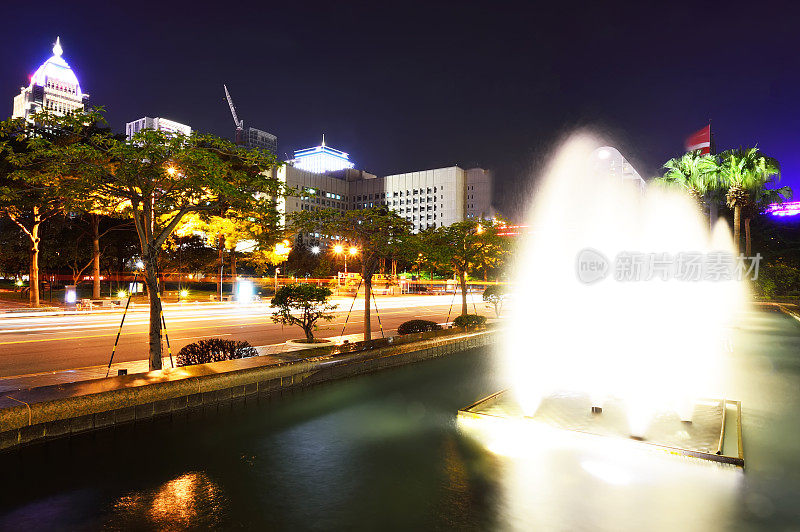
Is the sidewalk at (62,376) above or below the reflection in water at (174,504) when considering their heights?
above

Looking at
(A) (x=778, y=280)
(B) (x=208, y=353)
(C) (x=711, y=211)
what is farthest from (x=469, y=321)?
(A) (x=778, y=280)

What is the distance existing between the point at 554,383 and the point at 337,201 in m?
188

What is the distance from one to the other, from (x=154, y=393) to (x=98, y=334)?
13956 mm

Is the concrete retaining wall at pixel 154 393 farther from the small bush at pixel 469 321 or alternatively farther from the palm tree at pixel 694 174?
the palm tree at pixel 694 174

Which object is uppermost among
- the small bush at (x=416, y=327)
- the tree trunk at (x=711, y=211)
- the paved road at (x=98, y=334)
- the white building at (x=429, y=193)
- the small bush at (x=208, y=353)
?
the white building at (x=429, y=193)

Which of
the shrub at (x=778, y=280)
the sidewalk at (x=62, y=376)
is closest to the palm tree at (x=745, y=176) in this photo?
the shrub at (x=778, y=280)

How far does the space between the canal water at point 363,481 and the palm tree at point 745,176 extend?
39.4 metres

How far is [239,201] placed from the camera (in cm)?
1041

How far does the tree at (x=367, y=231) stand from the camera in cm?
1488

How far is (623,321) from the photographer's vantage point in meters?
28.5

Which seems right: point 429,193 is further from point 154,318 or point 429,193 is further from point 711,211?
point 154,318

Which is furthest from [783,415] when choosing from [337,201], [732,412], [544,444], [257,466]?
[337,201]

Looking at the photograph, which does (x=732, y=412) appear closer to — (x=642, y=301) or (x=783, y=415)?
(x=783, y=415)

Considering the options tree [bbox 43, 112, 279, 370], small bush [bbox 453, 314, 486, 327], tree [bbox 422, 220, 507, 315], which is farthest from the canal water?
tree [bbox 422, 220, 507, 315]
